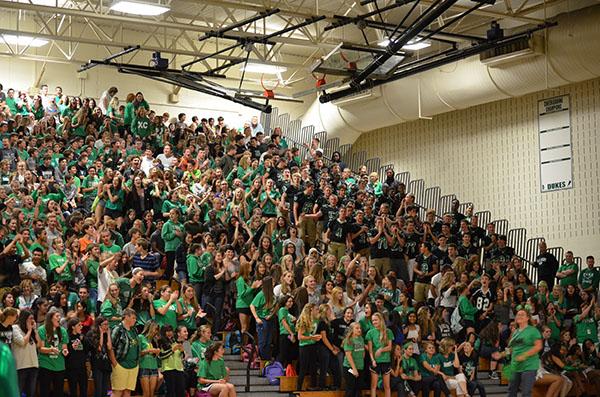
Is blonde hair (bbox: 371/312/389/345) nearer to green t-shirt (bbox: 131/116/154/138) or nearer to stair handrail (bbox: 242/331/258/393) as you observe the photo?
stair handrail (bbox: 242/331/258/393)

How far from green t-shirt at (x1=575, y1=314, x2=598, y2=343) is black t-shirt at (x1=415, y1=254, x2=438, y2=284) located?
265 centimetres

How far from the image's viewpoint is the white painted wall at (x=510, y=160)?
19.2 metres

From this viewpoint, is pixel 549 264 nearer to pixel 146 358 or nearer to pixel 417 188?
pixel 417 188

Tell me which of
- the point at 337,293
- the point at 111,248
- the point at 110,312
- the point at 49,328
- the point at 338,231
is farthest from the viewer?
the point at 338,231

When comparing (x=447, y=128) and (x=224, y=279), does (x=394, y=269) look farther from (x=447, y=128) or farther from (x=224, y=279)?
(x=447, y=128)

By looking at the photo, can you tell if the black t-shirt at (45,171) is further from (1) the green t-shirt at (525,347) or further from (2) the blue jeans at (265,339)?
(1) the green t-shirt at (525,347)

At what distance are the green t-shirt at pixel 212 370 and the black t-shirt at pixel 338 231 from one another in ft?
18.4

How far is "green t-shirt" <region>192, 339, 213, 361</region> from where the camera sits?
36.1 feet

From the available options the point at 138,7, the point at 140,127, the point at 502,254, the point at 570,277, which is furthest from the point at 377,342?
the point at 140,127

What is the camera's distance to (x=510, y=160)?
2138 cm

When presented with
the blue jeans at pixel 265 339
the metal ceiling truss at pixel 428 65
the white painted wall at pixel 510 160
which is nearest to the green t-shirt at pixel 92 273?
the blue jeans at pixel 265 339

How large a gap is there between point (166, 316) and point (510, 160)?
1248 centimetres

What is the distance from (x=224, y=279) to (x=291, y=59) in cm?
1603

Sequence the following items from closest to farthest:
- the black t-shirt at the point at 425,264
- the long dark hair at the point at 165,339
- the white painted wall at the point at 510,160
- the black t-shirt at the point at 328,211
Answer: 1. the long dark hair at the point at 165,339
2. the black t-shirt at the point at 425,264
3. the black t-shirt at the point at 328,211
4. the white painted wall at the point at 510,160
